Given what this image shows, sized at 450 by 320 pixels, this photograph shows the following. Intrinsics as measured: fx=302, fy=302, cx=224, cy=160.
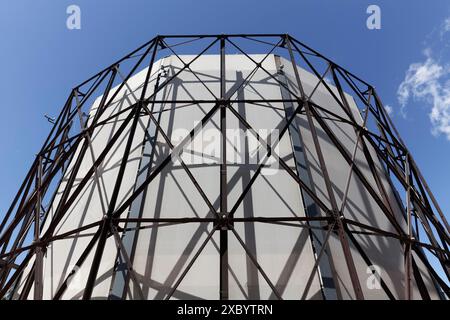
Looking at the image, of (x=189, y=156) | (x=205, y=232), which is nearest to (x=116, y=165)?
(x=189, y=156)

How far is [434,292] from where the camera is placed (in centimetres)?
824

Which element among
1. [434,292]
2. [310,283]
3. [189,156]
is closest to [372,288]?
[310,283]

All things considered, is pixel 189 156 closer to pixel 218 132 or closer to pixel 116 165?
pixel 218 132

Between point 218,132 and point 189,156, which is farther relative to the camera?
point 218,132
